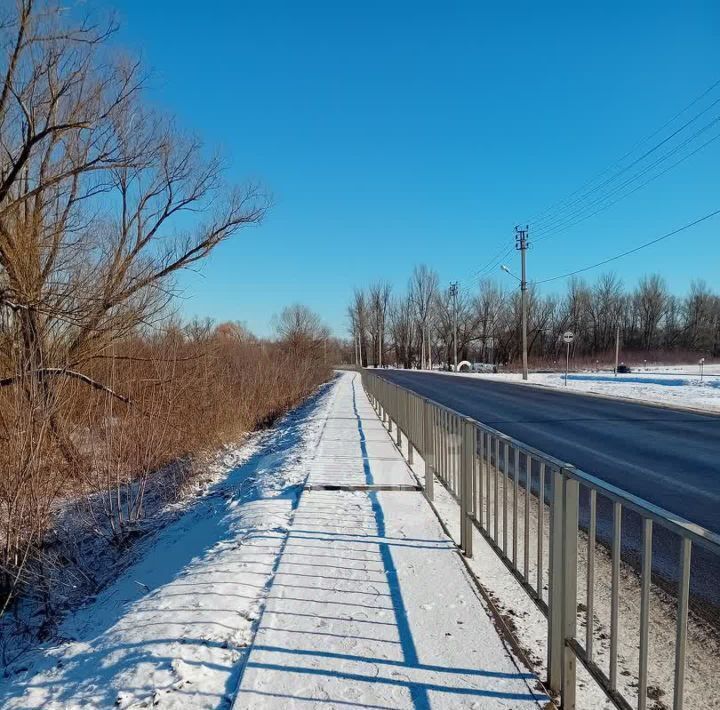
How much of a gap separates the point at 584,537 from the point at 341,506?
2.37 meters

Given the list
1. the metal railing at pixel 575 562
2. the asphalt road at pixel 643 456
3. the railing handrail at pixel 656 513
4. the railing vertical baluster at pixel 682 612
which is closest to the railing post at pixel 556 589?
the metal railing at pixel 575 562

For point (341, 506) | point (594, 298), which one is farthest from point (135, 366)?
point (594, 298)

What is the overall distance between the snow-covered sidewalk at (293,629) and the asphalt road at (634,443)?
315 centimetres

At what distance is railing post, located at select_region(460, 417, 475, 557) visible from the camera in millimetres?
4156

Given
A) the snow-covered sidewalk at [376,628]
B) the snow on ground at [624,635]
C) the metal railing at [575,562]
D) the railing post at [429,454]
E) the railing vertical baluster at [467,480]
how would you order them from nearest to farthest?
the metal railing at [575,562] < the snow-covered sidewalk at [376,628] < the snow on ground at [624,635] < the railing vertical baluster at [467,480] < the railing post at [429,454]

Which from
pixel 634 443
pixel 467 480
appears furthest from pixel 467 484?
pixel 634 443

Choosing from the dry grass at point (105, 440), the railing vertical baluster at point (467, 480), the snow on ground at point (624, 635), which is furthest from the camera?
the dry grass at point (105, 440)

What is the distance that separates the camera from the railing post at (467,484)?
4156 mm

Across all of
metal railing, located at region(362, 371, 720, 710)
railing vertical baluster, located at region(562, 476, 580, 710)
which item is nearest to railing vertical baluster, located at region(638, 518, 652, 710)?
metal railing, located at region(362, 371, 720, 710)

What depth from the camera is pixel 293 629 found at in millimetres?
3035

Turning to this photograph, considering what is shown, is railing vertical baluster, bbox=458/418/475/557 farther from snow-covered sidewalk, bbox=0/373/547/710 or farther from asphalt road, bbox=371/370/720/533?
asphalt road, bbox=371/370/720/533

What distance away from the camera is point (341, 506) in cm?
563

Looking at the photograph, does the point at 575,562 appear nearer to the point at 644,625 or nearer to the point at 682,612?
the point at 644,625

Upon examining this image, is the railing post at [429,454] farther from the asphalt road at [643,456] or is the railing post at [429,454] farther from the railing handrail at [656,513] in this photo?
the railing handrail at [656,513]
